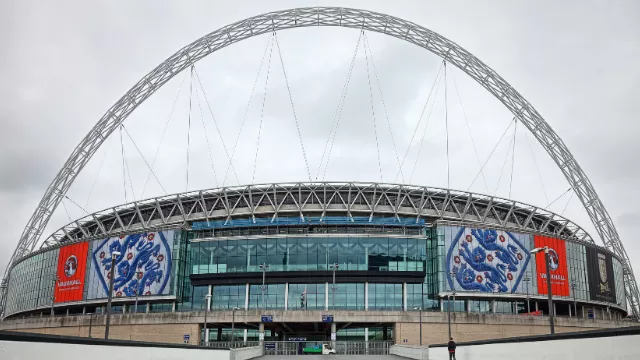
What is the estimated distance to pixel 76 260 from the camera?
294ft

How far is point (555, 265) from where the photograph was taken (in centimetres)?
8350

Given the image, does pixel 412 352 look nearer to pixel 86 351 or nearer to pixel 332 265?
pixel 86 351

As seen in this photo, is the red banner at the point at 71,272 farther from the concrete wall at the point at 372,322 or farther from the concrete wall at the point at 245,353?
the concrete wall at the point at 245,353

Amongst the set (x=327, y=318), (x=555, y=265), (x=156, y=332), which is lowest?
(x=156, y=332)

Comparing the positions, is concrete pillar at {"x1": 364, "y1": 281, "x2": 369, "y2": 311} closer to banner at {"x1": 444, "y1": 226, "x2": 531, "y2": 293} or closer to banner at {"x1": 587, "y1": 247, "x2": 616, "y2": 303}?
banner at {"x1": 444, "y1": 226, "x2": 531, "y2": 293}

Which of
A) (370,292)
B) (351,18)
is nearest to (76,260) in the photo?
(370,292)

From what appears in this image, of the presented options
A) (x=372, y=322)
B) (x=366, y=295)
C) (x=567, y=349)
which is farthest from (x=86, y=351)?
(x=366, y=295)

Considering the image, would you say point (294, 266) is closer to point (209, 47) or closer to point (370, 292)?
point (370, 292)

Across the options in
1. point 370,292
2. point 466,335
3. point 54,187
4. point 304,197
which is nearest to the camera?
point 466,335

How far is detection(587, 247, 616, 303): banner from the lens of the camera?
88.1 meters

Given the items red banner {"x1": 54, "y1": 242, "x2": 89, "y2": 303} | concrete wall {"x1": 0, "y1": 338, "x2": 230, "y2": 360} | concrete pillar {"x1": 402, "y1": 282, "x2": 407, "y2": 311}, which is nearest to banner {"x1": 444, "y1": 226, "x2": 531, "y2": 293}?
concrete pillar {"x1": 402, "y1": 282, "x2": 407, "y2": 311}

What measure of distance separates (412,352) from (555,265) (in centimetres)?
4812

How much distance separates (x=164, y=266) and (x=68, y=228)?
30.9 meters

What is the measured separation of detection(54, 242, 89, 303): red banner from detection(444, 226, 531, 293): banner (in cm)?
5180
